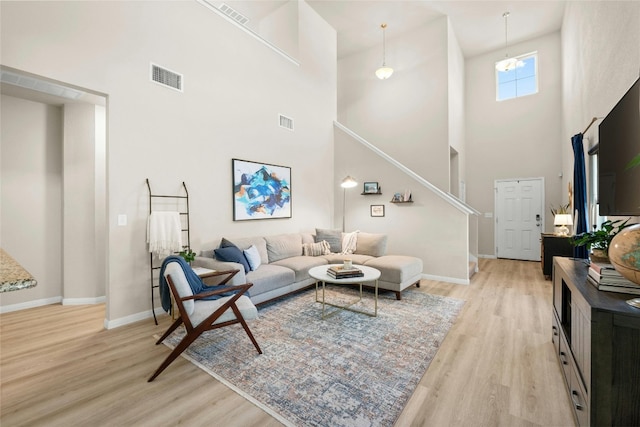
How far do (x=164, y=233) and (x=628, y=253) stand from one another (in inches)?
151

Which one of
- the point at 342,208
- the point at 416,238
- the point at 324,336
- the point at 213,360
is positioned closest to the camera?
the point at 213,360

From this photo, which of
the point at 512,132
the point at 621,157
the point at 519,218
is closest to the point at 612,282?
the point at 621,157

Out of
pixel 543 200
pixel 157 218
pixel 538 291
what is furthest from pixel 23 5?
pixel 543 200

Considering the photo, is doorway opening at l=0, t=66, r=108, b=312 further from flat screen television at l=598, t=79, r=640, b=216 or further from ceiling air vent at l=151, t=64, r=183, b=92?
flat screen television at l=598, t=79, r=640, b=216

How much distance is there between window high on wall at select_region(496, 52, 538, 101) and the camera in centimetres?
Answer: 708

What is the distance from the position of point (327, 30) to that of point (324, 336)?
251 inches

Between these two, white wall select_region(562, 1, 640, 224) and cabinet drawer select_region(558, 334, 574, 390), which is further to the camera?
white wall select_region(562, 1, 640, 224)

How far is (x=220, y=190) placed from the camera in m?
4.20

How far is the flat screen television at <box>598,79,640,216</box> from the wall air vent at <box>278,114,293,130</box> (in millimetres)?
4292

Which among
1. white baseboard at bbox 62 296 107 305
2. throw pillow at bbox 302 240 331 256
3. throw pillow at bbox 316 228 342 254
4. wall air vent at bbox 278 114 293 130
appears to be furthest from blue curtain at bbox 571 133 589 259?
white baseboard at bbox 62 296 107 305

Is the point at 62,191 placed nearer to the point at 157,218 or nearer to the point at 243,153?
the point at 157,218

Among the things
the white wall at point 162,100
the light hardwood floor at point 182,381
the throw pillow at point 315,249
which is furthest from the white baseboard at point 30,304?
the throw pillow at point 315,249

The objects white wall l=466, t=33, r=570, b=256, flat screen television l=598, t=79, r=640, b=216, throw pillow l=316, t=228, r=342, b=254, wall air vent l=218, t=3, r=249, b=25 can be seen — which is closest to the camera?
flat screen television l=598, t=79, r=640, b=216

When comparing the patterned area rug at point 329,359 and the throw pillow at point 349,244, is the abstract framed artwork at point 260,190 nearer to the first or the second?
the throw pillow at point 349,244
